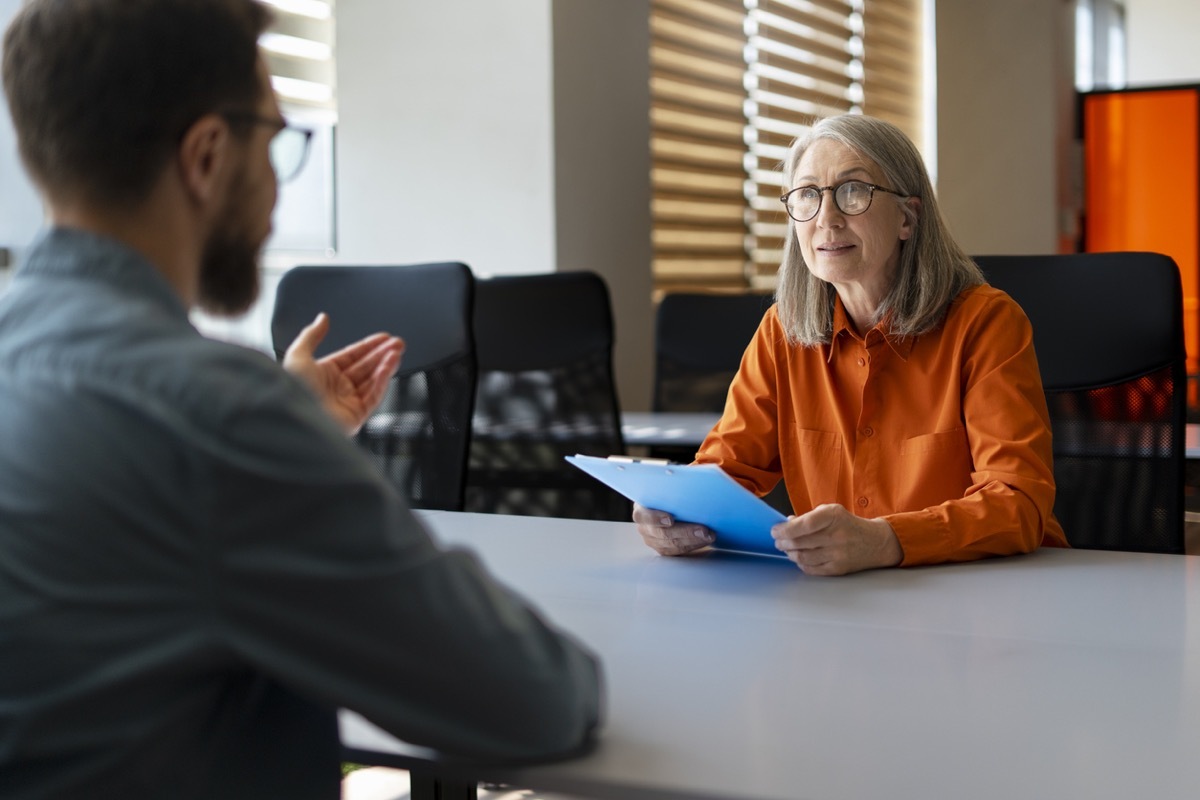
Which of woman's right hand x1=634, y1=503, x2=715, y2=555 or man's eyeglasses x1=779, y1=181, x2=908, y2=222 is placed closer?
woman's right hand x1=634, y1=503, x2=715, y2=555

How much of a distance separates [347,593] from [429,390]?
179cm

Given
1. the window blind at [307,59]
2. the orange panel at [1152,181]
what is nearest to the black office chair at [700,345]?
the window blind at [307,59]

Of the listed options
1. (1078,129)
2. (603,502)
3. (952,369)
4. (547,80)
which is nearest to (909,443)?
(952,369)

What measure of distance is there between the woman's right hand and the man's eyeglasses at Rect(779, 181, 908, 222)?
587 millimetres

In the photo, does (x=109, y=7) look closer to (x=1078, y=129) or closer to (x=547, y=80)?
(x=547, y=80)

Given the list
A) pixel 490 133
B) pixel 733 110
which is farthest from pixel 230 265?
pixel 733 110

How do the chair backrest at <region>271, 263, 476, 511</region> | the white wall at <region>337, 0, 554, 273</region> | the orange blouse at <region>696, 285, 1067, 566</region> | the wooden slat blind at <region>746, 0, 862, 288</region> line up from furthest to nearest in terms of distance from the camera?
the wooden slat blind at <region>746, 0, 862, 288</region> < the white wall at <region>337, 0, 554, 273</region> < the chair backrest at <region>271, 263, 476, 511</region> < the orange blouse at <region>696, 285, 1067, 566</region>

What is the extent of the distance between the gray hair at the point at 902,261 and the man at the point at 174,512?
45.7 inches

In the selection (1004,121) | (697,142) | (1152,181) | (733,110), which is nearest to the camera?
(697,142)

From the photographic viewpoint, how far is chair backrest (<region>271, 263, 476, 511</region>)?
2449 mm

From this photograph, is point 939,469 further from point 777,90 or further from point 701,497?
point 777,90

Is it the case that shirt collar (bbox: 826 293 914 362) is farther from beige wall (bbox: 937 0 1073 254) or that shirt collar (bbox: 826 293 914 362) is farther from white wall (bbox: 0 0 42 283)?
beige wall (bbox: 937 0 1073 254)

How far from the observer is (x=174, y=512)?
0.67m

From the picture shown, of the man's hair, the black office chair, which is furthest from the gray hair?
the black office chair
